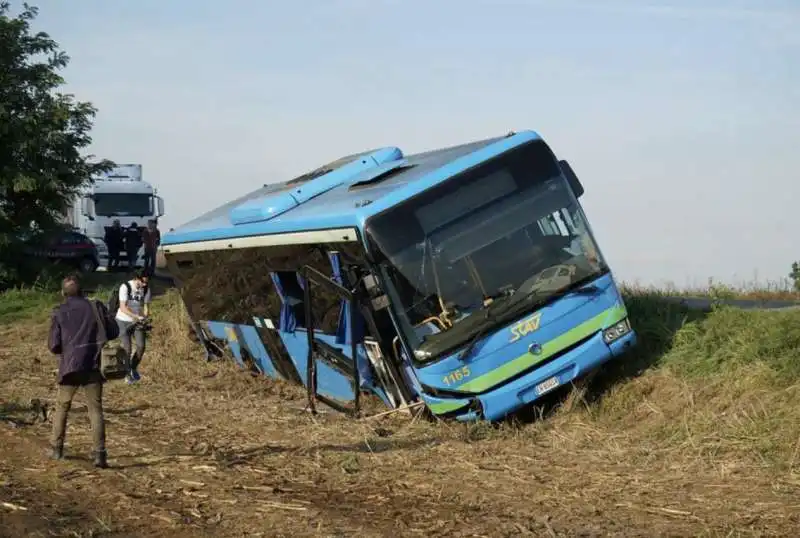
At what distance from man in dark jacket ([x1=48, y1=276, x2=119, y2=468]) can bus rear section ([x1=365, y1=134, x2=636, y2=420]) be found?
→ 9.29 ft

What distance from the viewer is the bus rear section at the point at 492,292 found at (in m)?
11.8

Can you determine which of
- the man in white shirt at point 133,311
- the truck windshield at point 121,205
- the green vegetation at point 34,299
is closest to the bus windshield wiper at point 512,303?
the man in white shirt at point 133,311

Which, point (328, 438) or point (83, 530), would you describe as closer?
point (83, 530)

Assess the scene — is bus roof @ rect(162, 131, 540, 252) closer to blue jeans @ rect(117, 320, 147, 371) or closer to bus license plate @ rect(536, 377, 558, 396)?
blue jeans @ rect(117, 320, 147, 371)

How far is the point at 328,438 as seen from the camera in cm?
1226

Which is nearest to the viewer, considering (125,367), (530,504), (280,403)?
(530,504)

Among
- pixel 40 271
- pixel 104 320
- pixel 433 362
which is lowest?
pixel 40 271

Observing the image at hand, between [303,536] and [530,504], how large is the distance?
1.87m

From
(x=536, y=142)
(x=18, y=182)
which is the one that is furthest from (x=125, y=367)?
(x=18, y=182)

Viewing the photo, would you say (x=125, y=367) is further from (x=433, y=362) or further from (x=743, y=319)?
(x=743, y=319)

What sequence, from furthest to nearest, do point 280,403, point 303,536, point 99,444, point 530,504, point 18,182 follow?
point 18,182 → point 280,403 → point 99,444 → point 530,504 → point 303,536

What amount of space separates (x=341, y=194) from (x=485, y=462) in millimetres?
4317

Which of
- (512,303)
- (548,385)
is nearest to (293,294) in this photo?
(512,303)

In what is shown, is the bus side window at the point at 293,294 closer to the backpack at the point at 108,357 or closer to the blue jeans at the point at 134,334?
the backpack at the point at 108,357
